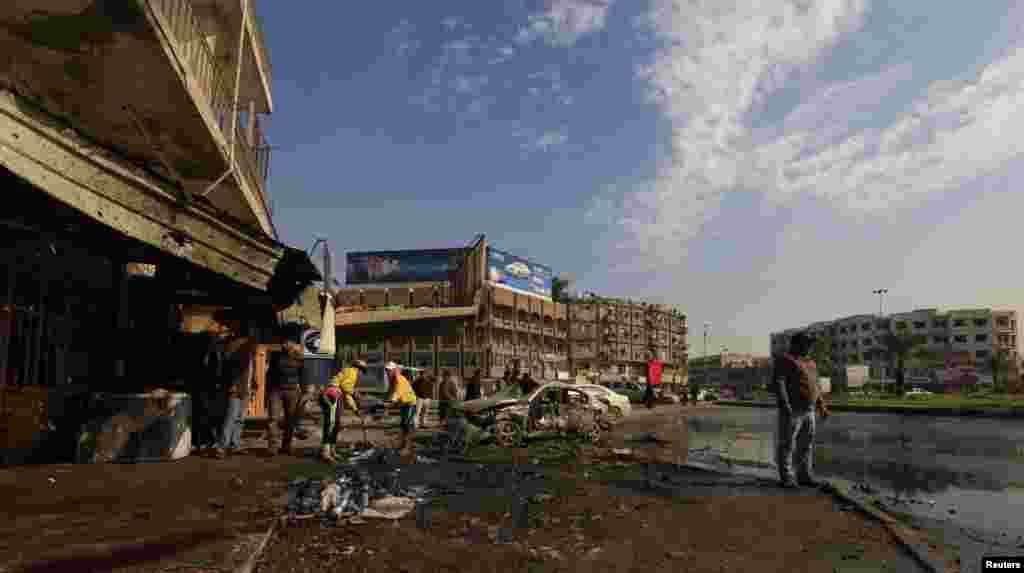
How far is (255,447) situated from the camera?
35.8 ft

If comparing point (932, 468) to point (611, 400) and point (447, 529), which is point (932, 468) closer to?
point (447, 529)

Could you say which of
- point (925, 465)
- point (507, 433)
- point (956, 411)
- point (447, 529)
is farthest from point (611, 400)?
point (956, 411)

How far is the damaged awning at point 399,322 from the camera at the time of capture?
754 inches

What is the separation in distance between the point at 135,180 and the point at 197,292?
586 cm

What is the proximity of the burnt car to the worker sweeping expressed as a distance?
3088mm

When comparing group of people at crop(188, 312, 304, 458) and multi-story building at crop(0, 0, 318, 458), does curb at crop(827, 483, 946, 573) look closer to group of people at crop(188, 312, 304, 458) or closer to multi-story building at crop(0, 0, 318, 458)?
multi-story building at crop(0, 0, 318, 458)

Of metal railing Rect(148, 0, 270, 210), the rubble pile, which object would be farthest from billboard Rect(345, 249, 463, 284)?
the rubble pile

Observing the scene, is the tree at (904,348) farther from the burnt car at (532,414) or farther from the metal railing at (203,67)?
the metal railing at (203,67)

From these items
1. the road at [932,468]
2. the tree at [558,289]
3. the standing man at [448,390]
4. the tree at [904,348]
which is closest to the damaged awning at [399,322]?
the standing man at [448,390]

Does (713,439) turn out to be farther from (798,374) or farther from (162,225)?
(162,225)

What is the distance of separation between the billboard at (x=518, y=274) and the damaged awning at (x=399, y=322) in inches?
1858

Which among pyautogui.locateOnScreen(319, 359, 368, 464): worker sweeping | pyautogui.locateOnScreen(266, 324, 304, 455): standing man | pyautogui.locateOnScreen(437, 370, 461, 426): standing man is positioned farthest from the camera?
pyautogui.locateOnScreen(437, 370, 461, 426): standing man

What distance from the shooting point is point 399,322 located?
70.3 feet

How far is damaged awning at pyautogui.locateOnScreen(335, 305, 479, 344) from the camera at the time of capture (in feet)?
62.8
